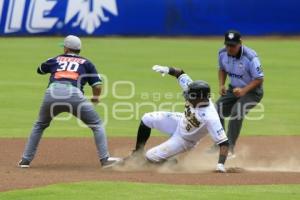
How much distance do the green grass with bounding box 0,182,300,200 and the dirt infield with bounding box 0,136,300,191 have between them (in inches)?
15.5

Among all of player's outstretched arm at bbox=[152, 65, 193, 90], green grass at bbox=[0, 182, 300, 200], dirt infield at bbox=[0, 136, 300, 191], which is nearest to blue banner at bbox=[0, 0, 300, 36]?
dirt infield at bbox=[0, 136, 300, 191]

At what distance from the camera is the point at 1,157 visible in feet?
37.3

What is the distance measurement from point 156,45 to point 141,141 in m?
21.1

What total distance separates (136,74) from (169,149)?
11977 millimetres

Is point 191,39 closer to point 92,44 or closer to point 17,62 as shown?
point 92,44

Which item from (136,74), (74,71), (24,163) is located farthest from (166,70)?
(136,74)

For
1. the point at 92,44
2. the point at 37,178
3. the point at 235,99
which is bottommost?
the point at 37,178

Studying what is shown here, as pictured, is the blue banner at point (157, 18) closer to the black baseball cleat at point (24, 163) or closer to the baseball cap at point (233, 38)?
the baseball cap at point (233, 38)

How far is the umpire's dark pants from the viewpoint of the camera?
1176 centimetres

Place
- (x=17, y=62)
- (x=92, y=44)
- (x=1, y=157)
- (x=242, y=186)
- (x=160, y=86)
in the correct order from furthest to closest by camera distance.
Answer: (x=92, y=44) → (x=17, y=62) → (x=160, y=86) → (x=1, y=157) → (x=242, y=186)

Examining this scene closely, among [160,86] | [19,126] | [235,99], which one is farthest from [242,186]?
[160,86]

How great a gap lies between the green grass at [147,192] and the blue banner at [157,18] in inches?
989

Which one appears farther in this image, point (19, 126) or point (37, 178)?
point (19, 126)

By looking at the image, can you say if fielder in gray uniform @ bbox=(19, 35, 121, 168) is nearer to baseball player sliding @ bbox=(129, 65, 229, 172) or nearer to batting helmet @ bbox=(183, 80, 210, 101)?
baseball player sliding @ bbox=(129, 65, 229, 172)
